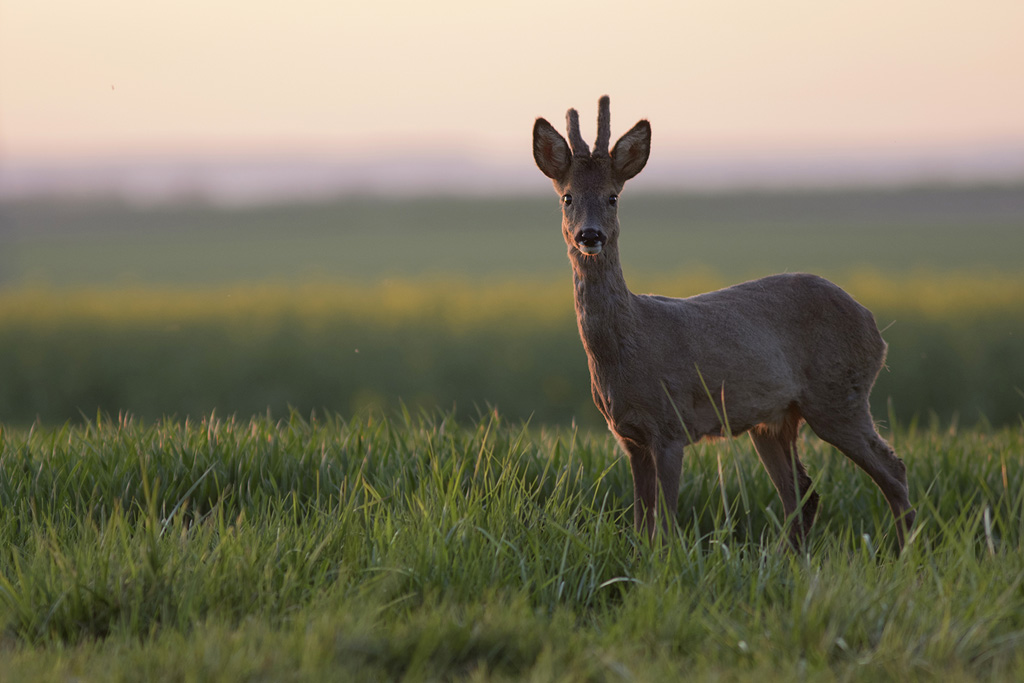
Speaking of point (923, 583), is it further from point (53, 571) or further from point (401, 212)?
point (401, 212)

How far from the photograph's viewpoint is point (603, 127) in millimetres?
4441

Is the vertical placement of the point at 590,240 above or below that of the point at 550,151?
below

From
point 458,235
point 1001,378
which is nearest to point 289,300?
point 1001,378

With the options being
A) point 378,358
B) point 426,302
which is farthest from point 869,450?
point 426,302

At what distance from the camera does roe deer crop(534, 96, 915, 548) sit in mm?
4414

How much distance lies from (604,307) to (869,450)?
1.75 meters

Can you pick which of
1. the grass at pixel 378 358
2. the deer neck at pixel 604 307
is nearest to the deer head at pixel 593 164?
the deer neck at pixel 604 307

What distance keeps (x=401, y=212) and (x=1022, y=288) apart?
2643 inches

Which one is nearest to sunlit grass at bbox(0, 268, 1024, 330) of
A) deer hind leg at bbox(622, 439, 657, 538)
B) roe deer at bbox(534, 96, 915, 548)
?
roe deer at bbox(534, 96, 915, 548)

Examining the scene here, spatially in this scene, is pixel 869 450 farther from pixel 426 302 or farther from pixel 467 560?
pixel 426 302

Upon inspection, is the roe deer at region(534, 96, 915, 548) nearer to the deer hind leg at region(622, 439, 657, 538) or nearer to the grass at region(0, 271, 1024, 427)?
the deer hind leg at region(622, 439, 657, 538)

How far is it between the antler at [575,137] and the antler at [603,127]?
0.06m

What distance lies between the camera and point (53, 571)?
3.71m

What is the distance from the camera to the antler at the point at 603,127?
4.42 meters
